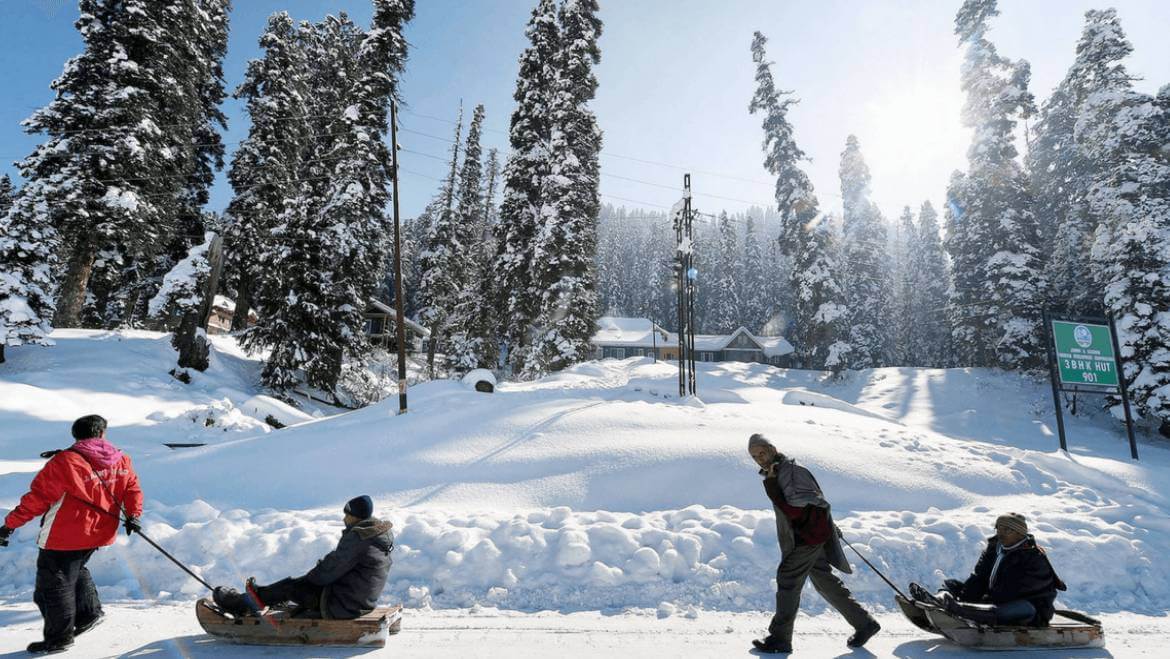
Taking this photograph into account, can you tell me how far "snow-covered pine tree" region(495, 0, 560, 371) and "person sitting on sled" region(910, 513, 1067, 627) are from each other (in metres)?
21.7

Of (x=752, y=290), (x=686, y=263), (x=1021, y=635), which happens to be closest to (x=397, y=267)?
(x=686, y=263)

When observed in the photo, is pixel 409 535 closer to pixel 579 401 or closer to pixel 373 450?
pixel 373 450

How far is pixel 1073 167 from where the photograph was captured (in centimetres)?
3284

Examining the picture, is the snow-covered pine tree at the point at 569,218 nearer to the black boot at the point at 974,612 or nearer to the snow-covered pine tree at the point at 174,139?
the snow-covered pine tree at the point at 174,139

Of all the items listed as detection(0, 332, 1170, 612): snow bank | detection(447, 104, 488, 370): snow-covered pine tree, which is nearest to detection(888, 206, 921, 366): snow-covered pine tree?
detection(447, 104, 488, 370): snow-covered pine tree

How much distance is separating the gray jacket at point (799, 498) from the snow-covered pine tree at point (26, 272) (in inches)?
877

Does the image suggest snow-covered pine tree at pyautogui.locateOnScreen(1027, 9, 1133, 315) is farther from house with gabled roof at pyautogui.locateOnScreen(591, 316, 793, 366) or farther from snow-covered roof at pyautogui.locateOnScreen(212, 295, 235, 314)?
snow-covered roof at pyautogui.locateOnScreen(212, 295, 235, 314)

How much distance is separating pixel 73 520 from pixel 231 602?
4.77ft

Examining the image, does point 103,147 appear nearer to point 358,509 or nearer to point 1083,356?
point 358,509

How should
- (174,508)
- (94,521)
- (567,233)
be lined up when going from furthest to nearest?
(567,233)
(174,508)
(94,521)

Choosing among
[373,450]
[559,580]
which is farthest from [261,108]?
[559,580]

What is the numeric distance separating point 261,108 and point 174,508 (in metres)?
24.3

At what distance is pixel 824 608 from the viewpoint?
5.56 meters

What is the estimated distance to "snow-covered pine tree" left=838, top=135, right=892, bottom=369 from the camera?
45781 mm
